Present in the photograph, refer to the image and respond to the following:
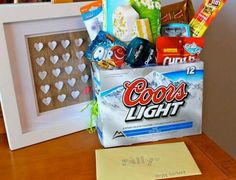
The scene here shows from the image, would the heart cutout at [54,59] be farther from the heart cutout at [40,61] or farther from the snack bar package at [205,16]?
the snack bar package at [205,16]

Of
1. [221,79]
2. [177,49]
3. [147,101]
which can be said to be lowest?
[221,79]

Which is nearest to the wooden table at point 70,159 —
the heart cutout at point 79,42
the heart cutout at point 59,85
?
the heart cutout at point 59,85

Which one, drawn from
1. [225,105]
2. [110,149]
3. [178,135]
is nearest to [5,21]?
[110,149]

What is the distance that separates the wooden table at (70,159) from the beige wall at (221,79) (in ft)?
1.31

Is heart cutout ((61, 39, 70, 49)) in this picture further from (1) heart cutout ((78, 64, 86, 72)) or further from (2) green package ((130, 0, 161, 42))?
(2) green package ((130, 0, 161, 42))

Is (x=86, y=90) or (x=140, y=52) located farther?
(x=86, y=90)

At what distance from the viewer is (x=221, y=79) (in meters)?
1.01

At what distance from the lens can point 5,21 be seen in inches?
22.6

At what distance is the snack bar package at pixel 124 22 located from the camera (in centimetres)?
60

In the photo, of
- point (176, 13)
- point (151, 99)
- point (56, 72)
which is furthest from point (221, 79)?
point (56, 72)

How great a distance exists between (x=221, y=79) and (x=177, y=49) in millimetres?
486

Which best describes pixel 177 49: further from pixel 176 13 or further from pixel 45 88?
pixel 45 88

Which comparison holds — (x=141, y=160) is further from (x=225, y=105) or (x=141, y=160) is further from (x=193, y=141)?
(x=225, y=105)

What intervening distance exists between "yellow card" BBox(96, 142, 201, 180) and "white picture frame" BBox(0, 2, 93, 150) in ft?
0.47
